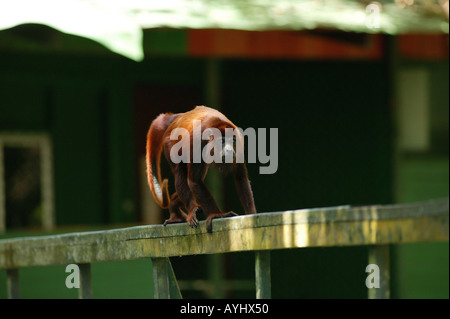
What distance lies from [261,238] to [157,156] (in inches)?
20.4

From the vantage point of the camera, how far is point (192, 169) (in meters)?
2.47

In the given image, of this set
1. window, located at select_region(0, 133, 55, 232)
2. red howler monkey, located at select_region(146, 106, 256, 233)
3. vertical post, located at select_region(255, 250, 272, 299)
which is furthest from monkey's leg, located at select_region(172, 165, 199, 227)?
→ window, located at select_region(0, 133, 55, 232)

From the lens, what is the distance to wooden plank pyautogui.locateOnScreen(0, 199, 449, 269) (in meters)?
1.88

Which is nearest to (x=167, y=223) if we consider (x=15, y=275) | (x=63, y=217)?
(x=15, y=275)

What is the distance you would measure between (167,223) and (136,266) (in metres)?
4.26

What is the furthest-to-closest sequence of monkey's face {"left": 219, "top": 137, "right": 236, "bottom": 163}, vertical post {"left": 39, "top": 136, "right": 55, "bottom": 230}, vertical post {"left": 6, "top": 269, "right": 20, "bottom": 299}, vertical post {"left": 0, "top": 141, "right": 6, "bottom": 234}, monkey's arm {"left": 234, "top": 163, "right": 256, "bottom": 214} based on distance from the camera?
vertical post {"left": 39, "top": 136, "right": 55, "bottom": 230} → vertical post {"left": 0, "top": 141, "right": 6, "bottom": 234} → vertical post {"left": 6, "top": 269, "right": 20, "bottom": 299} → monkey's arm {"left": 234, "top": 163, "right": 256, "bottom": 214} → monkey's face {"left": 219, "top": 137, "right": 236, "bottom": 163}

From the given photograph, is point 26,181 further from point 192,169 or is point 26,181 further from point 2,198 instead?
point 192,169

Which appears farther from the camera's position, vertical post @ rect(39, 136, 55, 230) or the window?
vertical post @ rect(39, 136, 55, 230)

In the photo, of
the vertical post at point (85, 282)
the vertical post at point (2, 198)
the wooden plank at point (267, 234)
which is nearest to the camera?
the wooden plank at point (267, 234)

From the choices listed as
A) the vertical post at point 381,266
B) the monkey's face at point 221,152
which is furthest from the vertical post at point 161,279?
the vertical post at point 381,266

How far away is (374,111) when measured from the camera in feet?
23.1

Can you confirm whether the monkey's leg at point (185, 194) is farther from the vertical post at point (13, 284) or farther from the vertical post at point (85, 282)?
A: the vertical post at point (13, 284)

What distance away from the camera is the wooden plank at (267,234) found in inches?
73.9

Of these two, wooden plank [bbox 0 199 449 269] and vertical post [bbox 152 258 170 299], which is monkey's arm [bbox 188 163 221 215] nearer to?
wooden plank [bbox 0 199 449 269]
